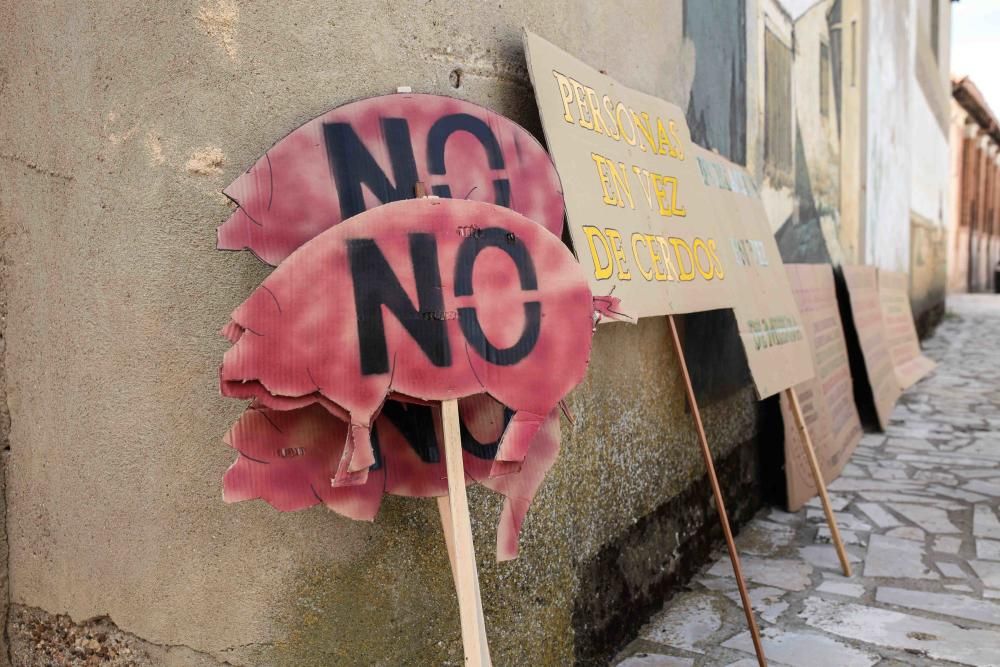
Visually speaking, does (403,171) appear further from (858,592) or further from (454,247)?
(858,592)

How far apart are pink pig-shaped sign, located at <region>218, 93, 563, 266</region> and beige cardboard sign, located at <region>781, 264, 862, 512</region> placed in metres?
2.68

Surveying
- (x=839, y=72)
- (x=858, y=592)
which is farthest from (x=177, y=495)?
(x=839, y=72)

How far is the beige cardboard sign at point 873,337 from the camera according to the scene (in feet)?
20.3

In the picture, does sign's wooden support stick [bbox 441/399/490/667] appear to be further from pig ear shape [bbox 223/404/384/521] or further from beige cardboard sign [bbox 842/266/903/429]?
beige cardboard sign [bbox 842/266/903/429]

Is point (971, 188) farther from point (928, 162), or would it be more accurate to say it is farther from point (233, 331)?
point (233, 331)

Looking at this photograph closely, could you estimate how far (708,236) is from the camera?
9.73ft

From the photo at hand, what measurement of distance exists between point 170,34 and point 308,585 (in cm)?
127

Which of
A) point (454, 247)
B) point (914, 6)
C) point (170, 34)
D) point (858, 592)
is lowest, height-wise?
point (858, 592)

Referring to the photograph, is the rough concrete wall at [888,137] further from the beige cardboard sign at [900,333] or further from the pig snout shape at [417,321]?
the pig snout shape at [417,321]

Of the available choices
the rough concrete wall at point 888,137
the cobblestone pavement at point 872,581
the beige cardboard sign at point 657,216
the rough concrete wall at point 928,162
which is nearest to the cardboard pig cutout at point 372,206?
the beige cardboard sign at point 657,216

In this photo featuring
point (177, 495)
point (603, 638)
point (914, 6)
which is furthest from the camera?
point (914, 6)

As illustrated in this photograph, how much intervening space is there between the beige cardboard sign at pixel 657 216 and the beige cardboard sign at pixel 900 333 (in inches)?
191

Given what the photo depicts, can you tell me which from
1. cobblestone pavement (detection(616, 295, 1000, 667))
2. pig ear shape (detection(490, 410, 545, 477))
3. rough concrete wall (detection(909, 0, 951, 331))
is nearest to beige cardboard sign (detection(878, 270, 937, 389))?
cobblestone pavement (detection(616, 295, 1000, 667))

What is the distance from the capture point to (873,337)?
668cm
